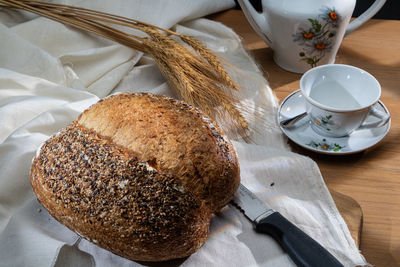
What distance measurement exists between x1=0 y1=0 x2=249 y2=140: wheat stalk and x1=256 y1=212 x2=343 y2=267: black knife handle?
352mm

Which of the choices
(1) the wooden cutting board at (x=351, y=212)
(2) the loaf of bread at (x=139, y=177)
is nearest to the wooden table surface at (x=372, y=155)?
(1) the wooden cutting board at (x=351, y=212)

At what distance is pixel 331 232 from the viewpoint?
3.14 ft

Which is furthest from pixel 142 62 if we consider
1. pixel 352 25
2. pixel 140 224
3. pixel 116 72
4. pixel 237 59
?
pixel 140 224

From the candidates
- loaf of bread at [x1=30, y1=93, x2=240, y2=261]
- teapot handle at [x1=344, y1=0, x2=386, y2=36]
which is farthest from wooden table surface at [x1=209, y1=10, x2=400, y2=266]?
loaf of bread at [x1=30, y1=93, x2=240, y2=261]

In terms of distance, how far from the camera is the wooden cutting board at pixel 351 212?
0.98m

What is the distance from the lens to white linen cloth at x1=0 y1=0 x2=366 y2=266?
91 cm

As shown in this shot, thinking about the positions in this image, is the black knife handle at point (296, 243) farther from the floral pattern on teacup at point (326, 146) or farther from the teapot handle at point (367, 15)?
the teapot handle at point (367, 15)

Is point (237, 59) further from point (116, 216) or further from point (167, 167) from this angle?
point (116, 216)

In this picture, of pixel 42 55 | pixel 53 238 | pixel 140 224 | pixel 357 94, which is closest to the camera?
pixel 140 224

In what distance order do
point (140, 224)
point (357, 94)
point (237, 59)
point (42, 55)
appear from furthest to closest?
point (237, 59), point (42, 55), point (357, 94), point (140, 224)

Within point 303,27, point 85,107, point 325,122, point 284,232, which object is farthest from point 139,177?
point 303,27

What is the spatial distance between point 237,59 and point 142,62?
34cm

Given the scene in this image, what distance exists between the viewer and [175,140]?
3.00ft

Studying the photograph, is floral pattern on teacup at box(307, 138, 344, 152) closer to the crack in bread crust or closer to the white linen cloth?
the white linen cloth
